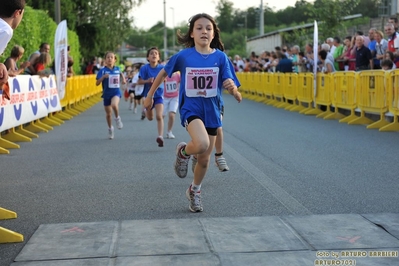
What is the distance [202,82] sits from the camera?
23.5 ft

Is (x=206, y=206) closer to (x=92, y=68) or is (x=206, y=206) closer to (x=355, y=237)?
(x=355, y=237)

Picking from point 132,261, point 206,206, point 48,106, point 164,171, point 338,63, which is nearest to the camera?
point 132,261

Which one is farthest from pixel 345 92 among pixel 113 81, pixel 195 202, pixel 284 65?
pixel 195 202

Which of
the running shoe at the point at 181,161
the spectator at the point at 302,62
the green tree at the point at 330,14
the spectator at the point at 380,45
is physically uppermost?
the green tree at the point at 330,14

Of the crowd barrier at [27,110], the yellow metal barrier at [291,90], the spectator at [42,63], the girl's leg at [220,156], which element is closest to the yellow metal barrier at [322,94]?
the yellow metal barrier at [291,90]

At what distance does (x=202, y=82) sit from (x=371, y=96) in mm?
9714

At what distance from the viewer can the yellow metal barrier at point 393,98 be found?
14656mm

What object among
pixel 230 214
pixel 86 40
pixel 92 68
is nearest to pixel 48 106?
pixel 230 214

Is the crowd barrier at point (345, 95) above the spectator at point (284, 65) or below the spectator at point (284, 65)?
below

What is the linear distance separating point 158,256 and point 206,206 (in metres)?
2.00

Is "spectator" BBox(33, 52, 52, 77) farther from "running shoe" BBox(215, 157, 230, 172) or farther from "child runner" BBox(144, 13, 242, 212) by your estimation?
"child runner" BBox(144, 13, 242, 212)

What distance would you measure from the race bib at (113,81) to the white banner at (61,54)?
14.4 ft

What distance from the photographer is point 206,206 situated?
7.22 metres

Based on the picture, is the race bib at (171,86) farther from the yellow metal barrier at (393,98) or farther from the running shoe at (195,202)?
the running shoe at (195,202)
